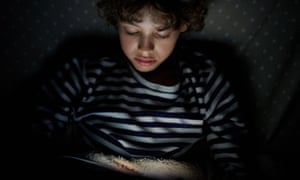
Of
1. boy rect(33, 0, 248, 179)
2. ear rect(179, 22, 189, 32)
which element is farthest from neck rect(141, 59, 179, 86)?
ear rect(179, 22, 189, 32)

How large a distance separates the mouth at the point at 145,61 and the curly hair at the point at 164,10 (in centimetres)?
10

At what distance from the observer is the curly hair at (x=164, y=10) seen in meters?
0.88

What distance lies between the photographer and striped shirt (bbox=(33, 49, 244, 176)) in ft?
3.26

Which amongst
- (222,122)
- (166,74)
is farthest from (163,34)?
(222,122)

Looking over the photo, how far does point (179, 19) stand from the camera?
939 millimetres

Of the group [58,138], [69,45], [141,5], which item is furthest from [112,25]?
[58,138]

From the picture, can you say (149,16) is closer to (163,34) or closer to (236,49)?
(163,34)

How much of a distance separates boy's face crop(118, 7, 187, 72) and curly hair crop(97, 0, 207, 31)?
2 centimetres

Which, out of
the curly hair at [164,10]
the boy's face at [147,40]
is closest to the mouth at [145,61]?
the boy's face at [147,40]

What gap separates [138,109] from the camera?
3.27ft

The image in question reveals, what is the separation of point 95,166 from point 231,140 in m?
0.39

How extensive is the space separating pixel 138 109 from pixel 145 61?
14 centimetres

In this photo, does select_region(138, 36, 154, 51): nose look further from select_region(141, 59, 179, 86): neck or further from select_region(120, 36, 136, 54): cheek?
select_region(141, 59, 179, 86): neck

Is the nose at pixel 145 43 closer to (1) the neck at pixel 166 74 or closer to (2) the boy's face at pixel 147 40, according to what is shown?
(2) the boy's face at pixel 147 40
